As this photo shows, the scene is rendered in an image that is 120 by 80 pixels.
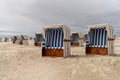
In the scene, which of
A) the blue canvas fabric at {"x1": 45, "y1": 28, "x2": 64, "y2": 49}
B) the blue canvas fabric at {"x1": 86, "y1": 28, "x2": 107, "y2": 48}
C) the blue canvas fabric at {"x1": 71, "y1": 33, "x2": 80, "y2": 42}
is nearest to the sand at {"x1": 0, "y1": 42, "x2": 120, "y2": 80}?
the blue canvas fabric at {"x1": 45, "y1": 28, "x2": 64, "y2": 49}

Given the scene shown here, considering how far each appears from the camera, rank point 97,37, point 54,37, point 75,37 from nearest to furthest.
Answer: point 54,37
point 97,37
point 75,37

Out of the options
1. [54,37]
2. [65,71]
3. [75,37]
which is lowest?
[65,71]

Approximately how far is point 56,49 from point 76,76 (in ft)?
14.9

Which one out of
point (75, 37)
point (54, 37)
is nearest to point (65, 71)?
point (54, 37)

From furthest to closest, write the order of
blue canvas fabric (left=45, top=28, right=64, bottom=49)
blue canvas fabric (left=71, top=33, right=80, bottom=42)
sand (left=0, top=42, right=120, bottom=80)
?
blue canvas fabric (left=71, top=33, right=80, bottom=42), blue canvas fabric (left=45, top=28, right=64, bottom=49), sand (left=0, top=42, right=120, bottom=80)

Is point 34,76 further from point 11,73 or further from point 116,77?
point 116,77

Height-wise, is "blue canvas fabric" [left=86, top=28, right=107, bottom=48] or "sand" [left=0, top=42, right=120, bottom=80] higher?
"blue canvas fabric" [left=86, top=28, right=107, bottom=48]

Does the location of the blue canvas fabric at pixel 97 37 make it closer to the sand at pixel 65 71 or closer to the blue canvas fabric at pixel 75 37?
the sand at pixel 65 71

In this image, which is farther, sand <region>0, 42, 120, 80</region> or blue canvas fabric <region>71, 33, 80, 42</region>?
blue canvas fabric <region>71, 33, 80, 42</region>

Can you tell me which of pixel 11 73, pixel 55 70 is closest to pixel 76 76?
pixel 55 70

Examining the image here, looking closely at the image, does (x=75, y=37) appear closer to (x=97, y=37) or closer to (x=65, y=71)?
(x=97, y=37)

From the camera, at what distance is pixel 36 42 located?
89.9ft

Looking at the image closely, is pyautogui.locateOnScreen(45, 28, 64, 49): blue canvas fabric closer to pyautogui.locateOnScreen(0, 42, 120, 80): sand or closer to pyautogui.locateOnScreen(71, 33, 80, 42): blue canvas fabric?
pyautogui.locateOnScreen(0, 42, 120, 80): sand

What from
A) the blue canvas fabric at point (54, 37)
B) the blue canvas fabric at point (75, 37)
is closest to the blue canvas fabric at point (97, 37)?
the blue canvas fabric at point (54, 37)
